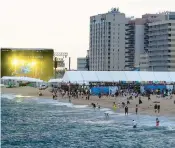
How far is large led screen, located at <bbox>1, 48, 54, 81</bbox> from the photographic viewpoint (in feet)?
422

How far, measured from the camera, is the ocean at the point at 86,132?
42.4 metres

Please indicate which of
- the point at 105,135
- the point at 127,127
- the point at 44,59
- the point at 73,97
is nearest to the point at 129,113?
the point at 127,127

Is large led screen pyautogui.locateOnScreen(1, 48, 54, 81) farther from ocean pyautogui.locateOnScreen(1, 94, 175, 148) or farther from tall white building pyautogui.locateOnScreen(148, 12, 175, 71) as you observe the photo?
ocean pyautogui.locateOnScreen(1, 94, 175, 148)

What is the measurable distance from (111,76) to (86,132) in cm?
5483

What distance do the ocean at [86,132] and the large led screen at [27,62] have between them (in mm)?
63450

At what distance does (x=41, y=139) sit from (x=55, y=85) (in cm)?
10219

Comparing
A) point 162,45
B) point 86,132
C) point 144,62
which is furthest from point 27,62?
point 86,132

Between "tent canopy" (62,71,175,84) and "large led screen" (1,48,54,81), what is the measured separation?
26443mm

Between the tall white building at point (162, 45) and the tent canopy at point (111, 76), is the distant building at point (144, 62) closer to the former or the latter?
the tall white building at point (162, 45)

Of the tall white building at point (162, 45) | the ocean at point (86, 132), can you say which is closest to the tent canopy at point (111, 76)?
the ocean at point (86, 132)

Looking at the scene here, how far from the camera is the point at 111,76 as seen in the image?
338 ft

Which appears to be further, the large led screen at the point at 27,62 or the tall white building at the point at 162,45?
the tall white building at the point at 162,45

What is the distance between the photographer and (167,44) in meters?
179

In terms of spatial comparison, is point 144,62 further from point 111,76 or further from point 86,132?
point 86,132
